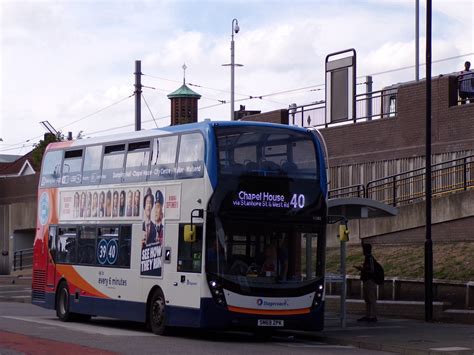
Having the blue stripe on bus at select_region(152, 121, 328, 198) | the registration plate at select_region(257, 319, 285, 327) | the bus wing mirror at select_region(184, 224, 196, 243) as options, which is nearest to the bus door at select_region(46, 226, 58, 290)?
the blue stripe on bus at select_region(152, 121, 328, 198)

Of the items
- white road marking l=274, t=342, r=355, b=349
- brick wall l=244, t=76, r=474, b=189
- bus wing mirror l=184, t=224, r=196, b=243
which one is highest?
brick wall l=244, t=76, r=474, b=189

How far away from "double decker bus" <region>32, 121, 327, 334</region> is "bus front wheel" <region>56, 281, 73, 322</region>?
235cm

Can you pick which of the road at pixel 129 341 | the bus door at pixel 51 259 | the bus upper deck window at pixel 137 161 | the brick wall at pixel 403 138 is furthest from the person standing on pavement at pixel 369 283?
the brick wall at pixel 403 138

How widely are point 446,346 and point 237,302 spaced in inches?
159

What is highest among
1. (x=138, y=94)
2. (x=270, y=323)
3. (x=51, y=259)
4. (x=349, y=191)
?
(x=138, y=94)

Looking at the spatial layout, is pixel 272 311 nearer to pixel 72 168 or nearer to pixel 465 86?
pixel 72 168

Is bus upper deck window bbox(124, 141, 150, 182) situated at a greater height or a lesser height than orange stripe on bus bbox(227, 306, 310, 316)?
greater

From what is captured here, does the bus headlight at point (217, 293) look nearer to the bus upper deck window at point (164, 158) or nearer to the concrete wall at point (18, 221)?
the bus upper deck window at point (164, 158)

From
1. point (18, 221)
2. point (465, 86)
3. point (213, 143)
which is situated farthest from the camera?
point (18, 221)

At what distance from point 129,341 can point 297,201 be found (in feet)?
14.2

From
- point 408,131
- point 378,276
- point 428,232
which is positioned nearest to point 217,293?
point 378,276

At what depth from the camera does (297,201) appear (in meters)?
21.0

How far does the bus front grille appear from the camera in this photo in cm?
2706

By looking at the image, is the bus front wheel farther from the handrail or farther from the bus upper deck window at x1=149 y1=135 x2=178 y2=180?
the handrail
